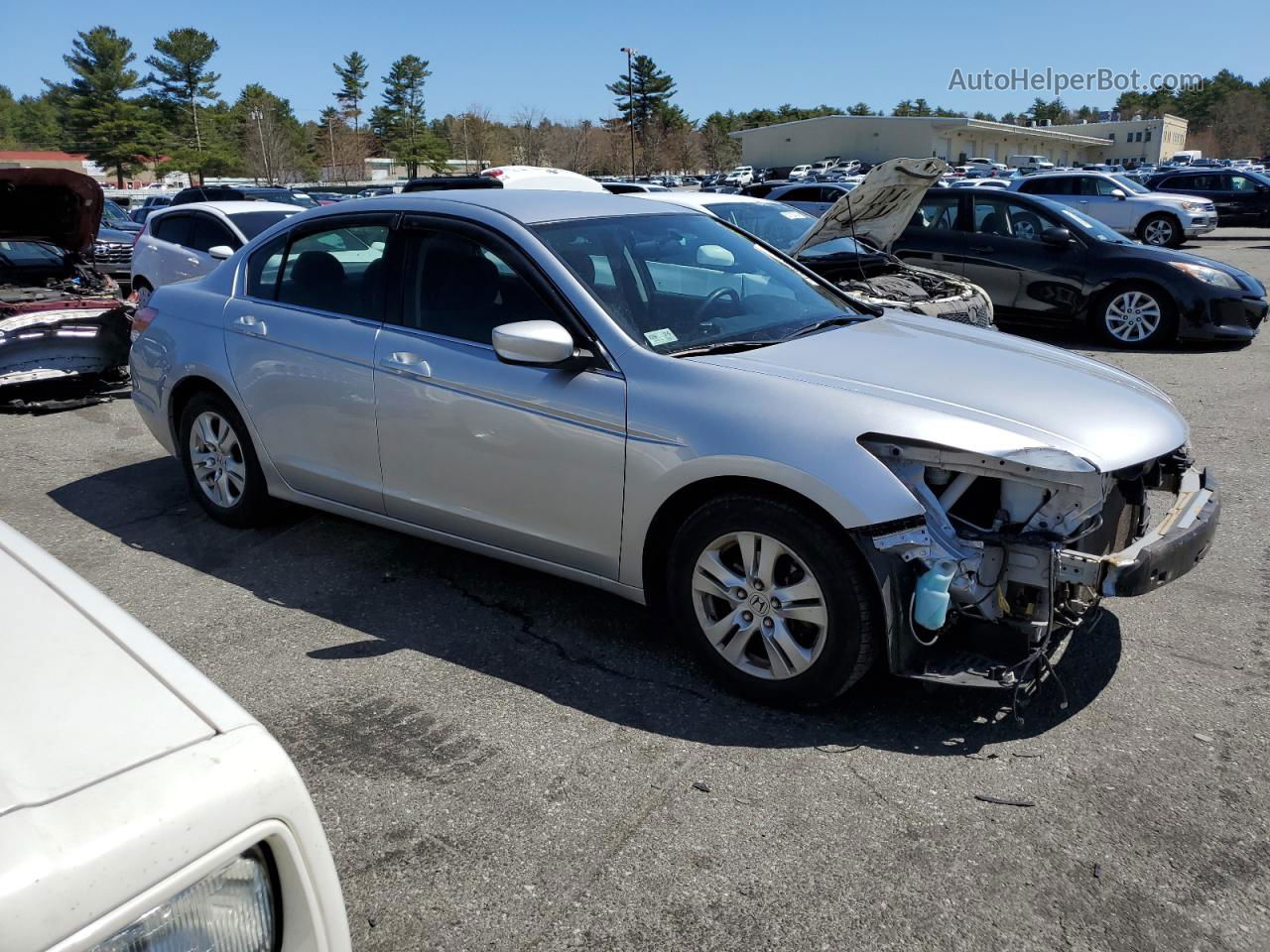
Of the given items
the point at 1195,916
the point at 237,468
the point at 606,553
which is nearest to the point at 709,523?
the point at 606,553

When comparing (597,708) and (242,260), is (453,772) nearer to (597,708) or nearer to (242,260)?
(597,708)

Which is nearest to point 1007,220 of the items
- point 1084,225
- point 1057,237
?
point 1057,237

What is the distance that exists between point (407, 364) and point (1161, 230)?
73.5ft

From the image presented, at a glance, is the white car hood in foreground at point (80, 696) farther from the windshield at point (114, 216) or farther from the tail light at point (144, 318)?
the windshield at point (114, 216)

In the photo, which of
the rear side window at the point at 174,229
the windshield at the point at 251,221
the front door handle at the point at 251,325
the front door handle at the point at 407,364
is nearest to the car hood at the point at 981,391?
the front door handle at the point at 407,364

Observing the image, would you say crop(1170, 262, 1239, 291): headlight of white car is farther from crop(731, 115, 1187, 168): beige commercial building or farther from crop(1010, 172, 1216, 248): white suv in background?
crop(731, 115, 1187, 168): beige commercial building

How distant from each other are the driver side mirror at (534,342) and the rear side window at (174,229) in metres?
8.75

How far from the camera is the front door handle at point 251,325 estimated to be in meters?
4.88

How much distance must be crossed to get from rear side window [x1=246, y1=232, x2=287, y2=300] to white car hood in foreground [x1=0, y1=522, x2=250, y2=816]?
3260 millimetres

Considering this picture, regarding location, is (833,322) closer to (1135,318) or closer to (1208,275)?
(1135,318)

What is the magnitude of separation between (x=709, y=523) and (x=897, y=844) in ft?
3.87

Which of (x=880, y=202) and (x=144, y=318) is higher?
(x=880, y=202)

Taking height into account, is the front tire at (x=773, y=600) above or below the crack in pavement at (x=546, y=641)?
above

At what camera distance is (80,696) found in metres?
1.64
